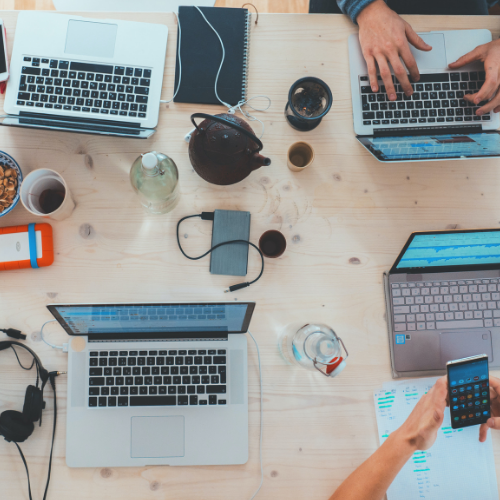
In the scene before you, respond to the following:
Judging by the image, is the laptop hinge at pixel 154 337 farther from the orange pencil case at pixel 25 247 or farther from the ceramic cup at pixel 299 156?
the ceramic cup at pixel 299 156

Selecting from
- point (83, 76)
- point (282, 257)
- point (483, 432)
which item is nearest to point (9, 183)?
point (83, 76)

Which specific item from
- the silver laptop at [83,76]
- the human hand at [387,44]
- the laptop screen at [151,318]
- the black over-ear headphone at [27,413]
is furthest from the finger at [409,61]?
the black over-ear headphone at [27,413]

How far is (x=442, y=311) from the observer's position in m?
0.94

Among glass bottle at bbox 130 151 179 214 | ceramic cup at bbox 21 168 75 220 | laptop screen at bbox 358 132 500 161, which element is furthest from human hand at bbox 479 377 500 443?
ceramic cup at bbox 21 168 75 220

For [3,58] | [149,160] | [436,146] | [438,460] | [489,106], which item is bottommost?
[438,460]

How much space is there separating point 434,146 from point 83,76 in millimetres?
885

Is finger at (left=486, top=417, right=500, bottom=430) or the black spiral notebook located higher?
the black spiral notebook

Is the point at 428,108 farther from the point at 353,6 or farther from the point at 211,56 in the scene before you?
the point at 211,56

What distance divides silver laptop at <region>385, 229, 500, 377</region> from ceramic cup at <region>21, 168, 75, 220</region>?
826 millimetres

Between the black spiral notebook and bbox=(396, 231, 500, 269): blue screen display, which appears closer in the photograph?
bbox=(396, 231, 500, 269): blue screen display

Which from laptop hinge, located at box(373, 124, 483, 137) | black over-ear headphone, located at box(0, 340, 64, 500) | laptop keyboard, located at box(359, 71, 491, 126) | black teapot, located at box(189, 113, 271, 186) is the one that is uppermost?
laptop keyboard, located at box(359, 71, 491, 126)

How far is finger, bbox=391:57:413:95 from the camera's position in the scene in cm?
93

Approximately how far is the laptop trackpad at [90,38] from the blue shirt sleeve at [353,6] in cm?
61

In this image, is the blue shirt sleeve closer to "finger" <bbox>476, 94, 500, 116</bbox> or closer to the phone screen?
"finger" <bbox>476, 94, 500, 116</bbox>
